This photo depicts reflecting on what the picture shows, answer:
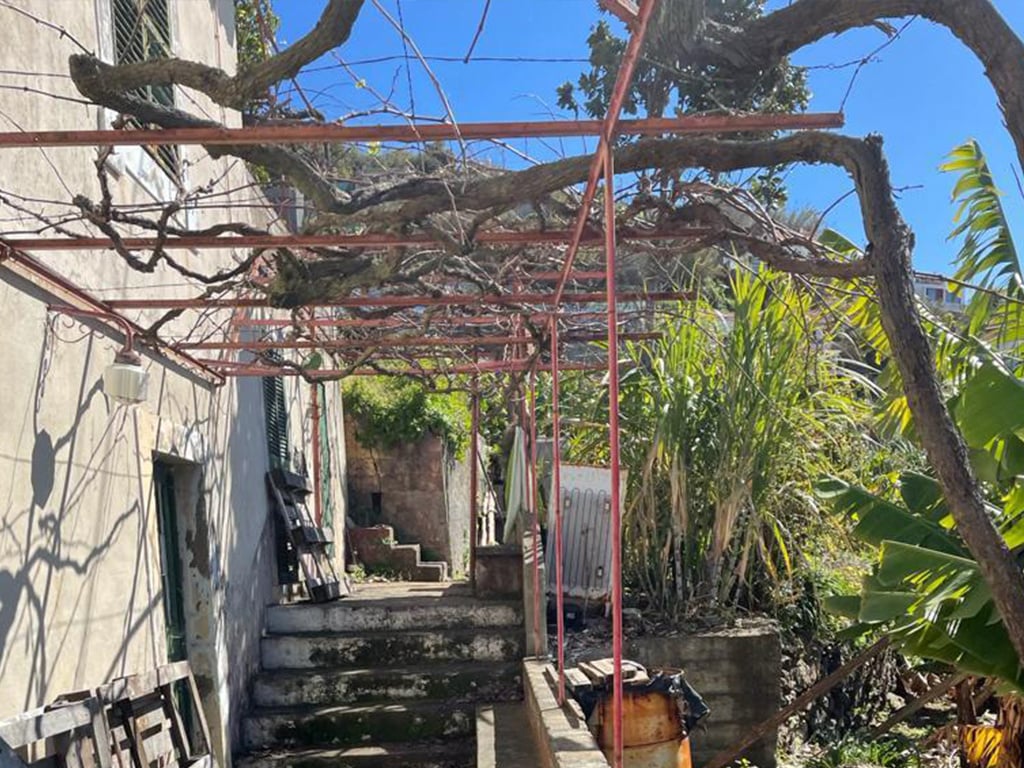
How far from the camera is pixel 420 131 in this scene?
3.20m

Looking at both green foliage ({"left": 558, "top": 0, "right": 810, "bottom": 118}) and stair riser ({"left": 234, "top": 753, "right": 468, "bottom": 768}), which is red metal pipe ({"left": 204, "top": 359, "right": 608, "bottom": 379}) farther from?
stair riser ({"left": 234, "top": 753, "right": 468, "bottom": 768})

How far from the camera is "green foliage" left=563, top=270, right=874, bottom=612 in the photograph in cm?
897

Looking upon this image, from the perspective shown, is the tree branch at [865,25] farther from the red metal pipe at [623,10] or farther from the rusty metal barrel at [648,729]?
the rusty metal barrel at [648,729]

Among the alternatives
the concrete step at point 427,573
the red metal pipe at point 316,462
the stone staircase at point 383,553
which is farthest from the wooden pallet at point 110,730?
the stone staircase at point 383,553

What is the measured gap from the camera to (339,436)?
13.4 m

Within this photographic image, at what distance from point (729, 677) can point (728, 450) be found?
210 centimetres

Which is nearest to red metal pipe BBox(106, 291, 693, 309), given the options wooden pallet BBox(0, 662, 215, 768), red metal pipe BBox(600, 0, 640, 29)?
wooden pallet BBox(0, 662, 215, 768)

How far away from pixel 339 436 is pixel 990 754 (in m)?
9.03

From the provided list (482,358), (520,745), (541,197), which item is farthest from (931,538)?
(482,358)

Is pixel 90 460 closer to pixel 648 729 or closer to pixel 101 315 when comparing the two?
pixel 101 315

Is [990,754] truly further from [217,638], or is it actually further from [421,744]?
[217,638]

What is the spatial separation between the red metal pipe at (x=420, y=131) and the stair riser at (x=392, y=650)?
19.9ft

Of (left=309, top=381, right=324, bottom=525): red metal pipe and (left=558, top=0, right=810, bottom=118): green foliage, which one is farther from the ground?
(left=558, top=0, right=810, bottom=118): green foliage

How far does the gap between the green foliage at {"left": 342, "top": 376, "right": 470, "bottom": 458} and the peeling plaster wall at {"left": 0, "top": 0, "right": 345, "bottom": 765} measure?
6.06 m
